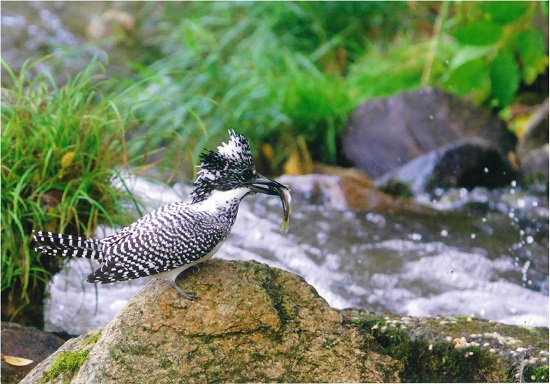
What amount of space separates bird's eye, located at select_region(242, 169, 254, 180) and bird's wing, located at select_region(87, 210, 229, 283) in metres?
0.28

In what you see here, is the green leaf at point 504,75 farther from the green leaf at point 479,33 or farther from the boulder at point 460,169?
the boulder at point 460,169

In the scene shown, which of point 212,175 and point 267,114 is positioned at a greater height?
point 267,114

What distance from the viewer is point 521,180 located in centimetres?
793

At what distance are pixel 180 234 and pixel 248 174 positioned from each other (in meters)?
0.44

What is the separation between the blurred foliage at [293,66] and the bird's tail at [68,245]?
12.8 ft

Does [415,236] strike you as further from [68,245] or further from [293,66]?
[68,245]

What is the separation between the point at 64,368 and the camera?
3367mm

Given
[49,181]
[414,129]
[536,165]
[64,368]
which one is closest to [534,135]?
[536,165]

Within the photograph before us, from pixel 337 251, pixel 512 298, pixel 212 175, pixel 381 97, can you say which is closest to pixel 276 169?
pixel 381 97

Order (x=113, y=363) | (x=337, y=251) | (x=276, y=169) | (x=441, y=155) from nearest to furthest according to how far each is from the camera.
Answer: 1. (x=113, y=363)
2. (x=337, y=251)
3. (x=441, y=155)
4. (x=276, y=169)

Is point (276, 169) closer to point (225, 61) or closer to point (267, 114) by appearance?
point (267, 114)

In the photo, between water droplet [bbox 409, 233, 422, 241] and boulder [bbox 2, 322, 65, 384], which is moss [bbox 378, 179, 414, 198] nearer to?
water droplet [bbox 409, 233, 422, 241]

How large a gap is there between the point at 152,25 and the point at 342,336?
29.7 ft

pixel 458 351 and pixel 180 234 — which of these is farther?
pixel 458 351
